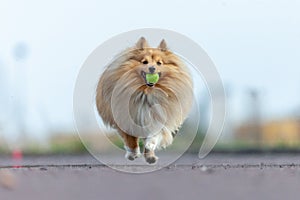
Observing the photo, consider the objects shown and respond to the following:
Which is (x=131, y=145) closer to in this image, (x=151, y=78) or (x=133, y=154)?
(x=133, y=154)

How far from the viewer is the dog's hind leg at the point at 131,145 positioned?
11.1ft

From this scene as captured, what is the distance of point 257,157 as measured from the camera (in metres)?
4.02

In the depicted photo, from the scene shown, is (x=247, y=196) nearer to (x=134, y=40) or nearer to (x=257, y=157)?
(x=134, y=40)

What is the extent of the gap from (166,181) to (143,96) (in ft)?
1.35

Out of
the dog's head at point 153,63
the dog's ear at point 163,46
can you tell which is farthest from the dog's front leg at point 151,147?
the dog's ear at point 163,46

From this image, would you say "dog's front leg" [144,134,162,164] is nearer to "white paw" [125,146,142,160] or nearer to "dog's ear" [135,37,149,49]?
"white paw" [125,146,142,160]

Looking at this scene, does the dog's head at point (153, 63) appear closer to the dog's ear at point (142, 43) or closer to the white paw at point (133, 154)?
the dog's ear at point (142, 43)

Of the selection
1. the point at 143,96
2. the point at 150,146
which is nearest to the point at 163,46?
the point at 143,96

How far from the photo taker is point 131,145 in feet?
11.1

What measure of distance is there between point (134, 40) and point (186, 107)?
1.24 ft

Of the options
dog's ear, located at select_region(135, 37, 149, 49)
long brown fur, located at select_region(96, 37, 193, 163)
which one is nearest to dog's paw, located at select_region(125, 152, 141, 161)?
long brown fur, located at select_region(96, 37, 193, 163)

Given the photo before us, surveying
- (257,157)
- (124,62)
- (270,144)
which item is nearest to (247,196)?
(124,62)

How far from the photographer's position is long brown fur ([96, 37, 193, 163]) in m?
3.21

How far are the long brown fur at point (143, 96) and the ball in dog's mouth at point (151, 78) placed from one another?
1 cm
